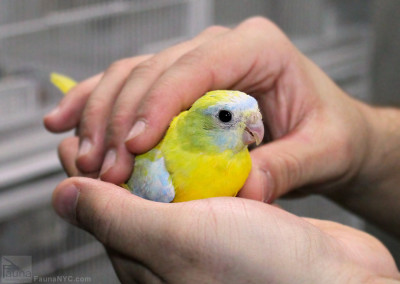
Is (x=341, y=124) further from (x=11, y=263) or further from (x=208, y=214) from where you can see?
(x=11, y=263)

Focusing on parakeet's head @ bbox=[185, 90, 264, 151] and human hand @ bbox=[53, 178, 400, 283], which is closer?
human hand @ bbox=[53, 178, 400, 283]

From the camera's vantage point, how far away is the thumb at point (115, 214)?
65cm

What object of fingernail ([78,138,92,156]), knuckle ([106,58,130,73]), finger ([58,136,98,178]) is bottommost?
finger ([58,136,98,178])

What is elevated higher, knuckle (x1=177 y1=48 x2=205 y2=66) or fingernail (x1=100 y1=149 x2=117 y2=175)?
knuckle (x1=177 y1=48 x2=205 y2=66)

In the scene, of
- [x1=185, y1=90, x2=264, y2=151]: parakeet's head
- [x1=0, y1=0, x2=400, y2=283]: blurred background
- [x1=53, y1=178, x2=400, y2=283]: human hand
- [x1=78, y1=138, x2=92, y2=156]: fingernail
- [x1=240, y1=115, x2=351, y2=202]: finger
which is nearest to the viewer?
[x1=53, y1=178, x2=400, y2=283]: human hand

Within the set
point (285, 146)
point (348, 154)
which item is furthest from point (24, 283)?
point (348, 154)

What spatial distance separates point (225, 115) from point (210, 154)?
0.07 meters

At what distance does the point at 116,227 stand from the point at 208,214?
5.4 inches

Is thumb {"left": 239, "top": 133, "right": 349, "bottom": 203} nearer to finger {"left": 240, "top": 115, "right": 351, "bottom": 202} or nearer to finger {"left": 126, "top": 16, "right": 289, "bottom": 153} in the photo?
finger {"left": 240, "top": 115, "right": 351, "bottom": 202}

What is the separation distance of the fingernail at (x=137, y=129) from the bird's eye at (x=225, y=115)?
154mm

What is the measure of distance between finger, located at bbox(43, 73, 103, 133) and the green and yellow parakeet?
40 cm

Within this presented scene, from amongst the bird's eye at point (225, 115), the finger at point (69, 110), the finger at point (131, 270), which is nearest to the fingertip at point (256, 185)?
the bird's eye at point (225, 115)

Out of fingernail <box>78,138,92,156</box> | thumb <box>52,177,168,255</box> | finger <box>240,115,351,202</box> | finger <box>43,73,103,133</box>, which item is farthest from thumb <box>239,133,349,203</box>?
finger <box>43,73,103,133</box>

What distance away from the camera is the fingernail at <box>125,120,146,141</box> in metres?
0.84
